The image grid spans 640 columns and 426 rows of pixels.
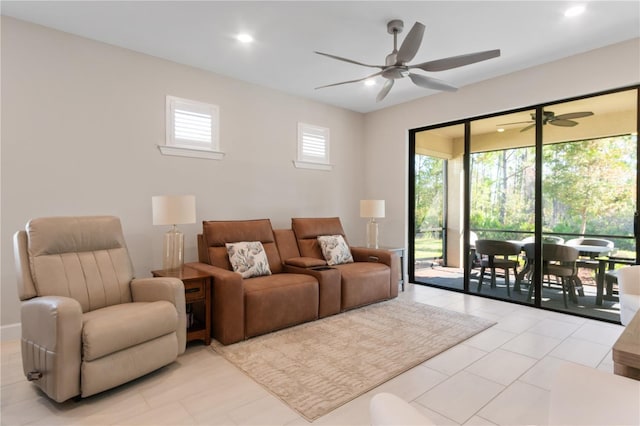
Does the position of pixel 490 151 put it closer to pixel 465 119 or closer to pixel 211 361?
pixel 465 119

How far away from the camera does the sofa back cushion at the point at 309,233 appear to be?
14.1ft

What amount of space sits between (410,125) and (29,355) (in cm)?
490

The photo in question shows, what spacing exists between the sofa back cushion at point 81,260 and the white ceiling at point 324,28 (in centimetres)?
173

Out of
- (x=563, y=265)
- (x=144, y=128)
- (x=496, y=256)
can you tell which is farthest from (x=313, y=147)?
(x=563, y=265)

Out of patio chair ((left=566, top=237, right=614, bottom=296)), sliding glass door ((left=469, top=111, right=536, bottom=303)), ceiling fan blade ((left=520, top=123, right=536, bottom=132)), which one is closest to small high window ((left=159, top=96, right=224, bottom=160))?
sliding glass door ((left=469, top=111, right=536, bottom=303))

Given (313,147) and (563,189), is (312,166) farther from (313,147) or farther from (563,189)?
(563,189)

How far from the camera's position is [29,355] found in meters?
2.11

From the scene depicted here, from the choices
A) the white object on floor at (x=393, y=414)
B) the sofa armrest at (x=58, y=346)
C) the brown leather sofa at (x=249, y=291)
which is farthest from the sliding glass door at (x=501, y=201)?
the sofa armrest at (x=58, y=346)

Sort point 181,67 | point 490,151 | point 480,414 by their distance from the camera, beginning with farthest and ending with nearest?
point 490,151 → point 181,67 → point 480,414

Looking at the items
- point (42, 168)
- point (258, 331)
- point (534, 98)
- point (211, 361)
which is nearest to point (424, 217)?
point (534, 98)

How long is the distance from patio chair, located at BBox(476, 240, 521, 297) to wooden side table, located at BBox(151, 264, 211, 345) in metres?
3.46

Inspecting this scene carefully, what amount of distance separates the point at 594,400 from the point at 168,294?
243cm

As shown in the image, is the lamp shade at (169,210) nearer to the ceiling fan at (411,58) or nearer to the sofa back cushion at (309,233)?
the sofa back cushion at (309,233)

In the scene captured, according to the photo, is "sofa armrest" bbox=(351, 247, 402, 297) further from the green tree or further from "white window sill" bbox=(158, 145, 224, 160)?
"white window sill" bbox=(158, 145, 224, 160)
